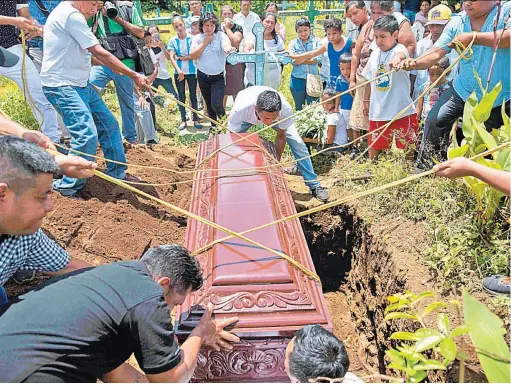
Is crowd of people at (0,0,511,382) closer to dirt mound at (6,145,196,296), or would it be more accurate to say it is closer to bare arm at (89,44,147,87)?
bare arm at (89,44,147,87)

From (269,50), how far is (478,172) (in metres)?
4.37

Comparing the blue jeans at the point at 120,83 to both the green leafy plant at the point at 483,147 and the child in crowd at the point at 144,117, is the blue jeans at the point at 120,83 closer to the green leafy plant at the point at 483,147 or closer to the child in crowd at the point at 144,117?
the child in crowd at the point at 144,117

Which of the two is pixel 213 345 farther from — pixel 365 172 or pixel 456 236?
pixel 365 172

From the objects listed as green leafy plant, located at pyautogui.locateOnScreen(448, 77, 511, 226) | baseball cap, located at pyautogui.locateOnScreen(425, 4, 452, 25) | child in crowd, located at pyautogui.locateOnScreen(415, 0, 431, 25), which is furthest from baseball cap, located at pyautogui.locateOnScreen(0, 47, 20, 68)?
child in crowd, located at pyautogui.locateOnScreen(415, 0, 431, 25)

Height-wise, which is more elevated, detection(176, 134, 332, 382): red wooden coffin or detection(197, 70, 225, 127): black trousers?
detection(176, 134, 332, 382): red wooden coffin

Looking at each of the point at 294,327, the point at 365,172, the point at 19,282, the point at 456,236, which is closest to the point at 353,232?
the point at 365,172

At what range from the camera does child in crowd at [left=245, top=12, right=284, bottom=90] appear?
536 cm

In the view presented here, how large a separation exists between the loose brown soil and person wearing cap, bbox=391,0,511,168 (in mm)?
735

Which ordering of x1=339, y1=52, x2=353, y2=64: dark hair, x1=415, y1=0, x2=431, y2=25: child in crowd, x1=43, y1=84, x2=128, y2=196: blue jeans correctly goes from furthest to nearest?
x1=415, y1=0, x2=431, y2=25: child in crowd < x1=339, y1=52, x2=353, y2=64: dark hair < x1=43, y1=84, x2=128, y2=196: blue jeans

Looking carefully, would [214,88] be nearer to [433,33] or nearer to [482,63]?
[433,33]

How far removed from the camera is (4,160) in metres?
1.63

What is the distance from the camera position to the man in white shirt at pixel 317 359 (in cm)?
151

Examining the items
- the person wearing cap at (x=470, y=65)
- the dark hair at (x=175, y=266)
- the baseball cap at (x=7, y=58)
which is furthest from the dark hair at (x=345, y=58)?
the dark hair at (x=175, y=266)

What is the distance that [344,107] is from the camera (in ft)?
16.1
